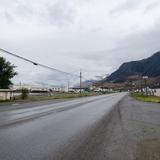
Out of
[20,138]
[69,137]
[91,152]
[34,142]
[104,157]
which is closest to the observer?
[104,157]

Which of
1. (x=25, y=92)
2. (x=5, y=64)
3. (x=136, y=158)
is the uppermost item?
(x=5, y=64)

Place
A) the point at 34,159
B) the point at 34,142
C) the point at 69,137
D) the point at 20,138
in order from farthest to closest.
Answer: the point at 69,137 < the point at 20,138 < the point at 34,142 < the point at 34,159

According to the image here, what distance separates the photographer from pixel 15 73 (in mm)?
96750

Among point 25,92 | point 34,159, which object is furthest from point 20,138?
point 25,92

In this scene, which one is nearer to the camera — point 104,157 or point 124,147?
point 104,157

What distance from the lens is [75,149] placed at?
11070mm

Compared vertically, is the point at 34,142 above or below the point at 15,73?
below

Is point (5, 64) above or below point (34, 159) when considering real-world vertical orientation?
above

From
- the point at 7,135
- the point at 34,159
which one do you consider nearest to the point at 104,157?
the point at 34,159

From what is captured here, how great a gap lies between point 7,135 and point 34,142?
6.16 ft

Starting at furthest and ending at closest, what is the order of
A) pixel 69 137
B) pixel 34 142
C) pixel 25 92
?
1. pixel 25 92
2. pixel 69 137
3. pixel 34 142

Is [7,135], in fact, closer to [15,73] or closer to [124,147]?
[124,147]

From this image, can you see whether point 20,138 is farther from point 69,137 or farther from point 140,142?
point 140,142

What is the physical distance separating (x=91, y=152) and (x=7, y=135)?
158 inches
